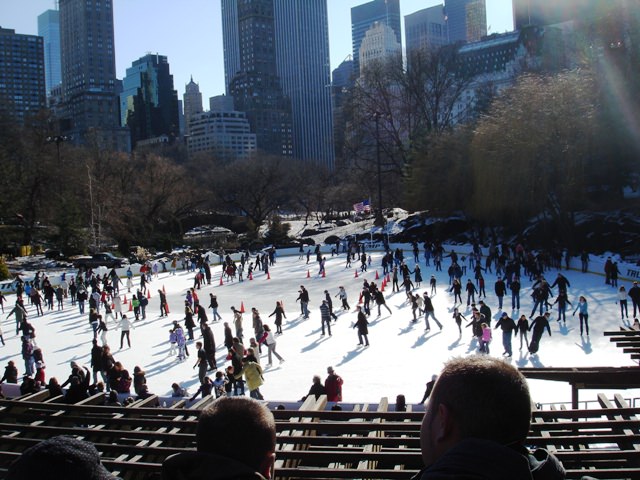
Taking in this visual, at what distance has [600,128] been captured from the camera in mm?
34750

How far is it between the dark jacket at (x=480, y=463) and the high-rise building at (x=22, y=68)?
191 meters

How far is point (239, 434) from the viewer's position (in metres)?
1.93

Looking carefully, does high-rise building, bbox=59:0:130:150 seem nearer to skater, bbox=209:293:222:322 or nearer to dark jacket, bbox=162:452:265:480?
skater, bbox=209:293:222:322

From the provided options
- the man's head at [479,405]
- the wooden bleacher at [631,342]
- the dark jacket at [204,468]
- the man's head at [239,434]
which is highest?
the man's head at [479,405]

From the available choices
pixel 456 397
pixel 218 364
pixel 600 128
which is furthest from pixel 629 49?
→ pixel 456 397

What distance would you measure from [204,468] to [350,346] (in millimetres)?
15818

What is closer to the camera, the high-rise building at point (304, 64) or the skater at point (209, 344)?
the skater at point (209, 344)

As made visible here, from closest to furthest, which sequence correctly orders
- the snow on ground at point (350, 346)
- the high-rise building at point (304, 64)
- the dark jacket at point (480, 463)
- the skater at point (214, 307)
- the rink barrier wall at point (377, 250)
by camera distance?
the dark jacket at point (480, 463) → the snow on ground at point (350, 346) → the skater at point (214, 307) → the rink barrier wall at point (377, 250) → the high-rise building at point (304, 64)

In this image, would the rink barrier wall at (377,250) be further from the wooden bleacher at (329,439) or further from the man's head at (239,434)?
the man's head at (239,434)

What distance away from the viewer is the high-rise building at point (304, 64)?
186625 mm

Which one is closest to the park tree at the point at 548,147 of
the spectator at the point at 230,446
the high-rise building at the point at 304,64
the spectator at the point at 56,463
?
the spectator at the point at 230,446

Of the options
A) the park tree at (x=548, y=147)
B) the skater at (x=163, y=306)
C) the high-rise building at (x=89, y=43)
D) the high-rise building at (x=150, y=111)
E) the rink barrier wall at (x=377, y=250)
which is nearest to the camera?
the skater at (x=163, y=306)

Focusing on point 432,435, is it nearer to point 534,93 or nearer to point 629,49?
point 534,93

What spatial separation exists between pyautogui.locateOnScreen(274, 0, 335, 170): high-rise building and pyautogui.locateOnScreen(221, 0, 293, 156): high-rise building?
252cm
